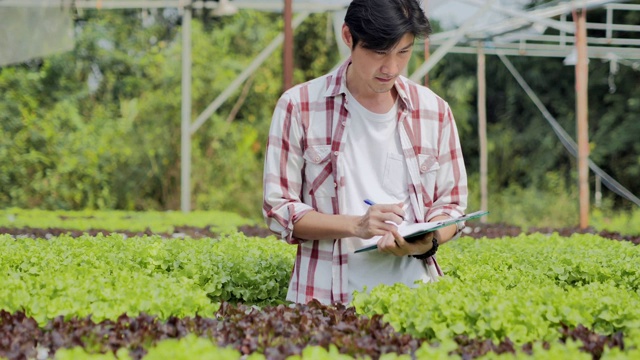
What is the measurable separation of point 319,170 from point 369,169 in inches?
7.9

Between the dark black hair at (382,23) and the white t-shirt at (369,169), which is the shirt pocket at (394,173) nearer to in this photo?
the white t-shirt at (369,169)

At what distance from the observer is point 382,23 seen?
3723 millimetres

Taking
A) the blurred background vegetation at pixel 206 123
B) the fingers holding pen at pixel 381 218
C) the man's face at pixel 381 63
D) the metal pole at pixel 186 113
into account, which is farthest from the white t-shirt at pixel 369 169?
the blurred background vegetation at pixel 206 123

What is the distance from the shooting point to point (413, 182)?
4.02m

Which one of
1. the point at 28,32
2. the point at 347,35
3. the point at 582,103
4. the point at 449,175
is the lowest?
the point at 449,175

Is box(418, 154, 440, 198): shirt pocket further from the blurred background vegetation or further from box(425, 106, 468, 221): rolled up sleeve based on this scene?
the blurred background vegetation

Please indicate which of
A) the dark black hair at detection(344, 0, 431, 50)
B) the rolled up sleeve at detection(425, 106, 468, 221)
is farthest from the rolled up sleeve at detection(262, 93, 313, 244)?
the rolled up sleeve at detection(425, 106, 468, 221)

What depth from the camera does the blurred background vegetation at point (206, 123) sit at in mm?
20484

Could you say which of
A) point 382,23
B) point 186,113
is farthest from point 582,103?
point 382,23

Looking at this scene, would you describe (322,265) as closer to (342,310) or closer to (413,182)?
(342,310)

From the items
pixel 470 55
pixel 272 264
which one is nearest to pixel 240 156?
pixel 470 55

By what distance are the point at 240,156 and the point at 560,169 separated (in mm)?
8715

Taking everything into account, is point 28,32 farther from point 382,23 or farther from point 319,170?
point 382,23

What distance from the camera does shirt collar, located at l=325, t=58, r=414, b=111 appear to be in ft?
13.1
